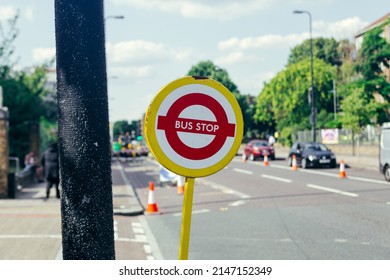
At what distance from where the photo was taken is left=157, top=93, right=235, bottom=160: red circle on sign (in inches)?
122

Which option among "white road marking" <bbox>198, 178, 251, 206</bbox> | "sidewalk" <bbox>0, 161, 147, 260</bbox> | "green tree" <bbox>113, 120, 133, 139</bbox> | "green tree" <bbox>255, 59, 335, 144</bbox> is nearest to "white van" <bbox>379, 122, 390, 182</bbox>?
"white road marking" <bbox>198, 178, 251, 206</bbox>

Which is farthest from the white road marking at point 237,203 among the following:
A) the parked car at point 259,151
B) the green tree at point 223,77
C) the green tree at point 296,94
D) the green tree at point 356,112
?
the green tree at point 223,77

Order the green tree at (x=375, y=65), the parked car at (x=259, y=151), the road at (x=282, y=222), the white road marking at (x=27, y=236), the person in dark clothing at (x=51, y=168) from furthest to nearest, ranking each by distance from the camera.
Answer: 1. the green tree at (x=375, y=65)
2. the parked car at (x=259, y=151)
3. the person in dark clothing at (x=51, y=168)
4. the white road marking at (x=27, y=236)
5. the road at (x=282, y=222)

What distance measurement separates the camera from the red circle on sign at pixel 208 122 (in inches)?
122

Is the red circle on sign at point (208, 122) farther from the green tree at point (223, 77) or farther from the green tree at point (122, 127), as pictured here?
the green tree at point (122, 127)

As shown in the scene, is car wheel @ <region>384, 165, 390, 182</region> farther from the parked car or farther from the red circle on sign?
the parked car

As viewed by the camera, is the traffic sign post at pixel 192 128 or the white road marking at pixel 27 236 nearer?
the traffic sign post at pixel 192 128

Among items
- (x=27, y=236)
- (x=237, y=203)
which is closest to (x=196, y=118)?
(x=27, y=236)

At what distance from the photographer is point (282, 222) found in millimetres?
12273

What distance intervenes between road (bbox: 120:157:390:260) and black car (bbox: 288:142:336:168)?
10.2 metres

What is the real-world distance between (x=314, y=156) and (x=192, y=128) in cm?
2920

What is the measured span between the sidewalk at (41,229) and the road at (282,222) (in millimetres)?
512

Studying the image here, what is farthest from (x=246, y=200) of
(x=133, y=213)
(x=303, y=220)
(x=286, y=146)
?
(x=286, y=146)
